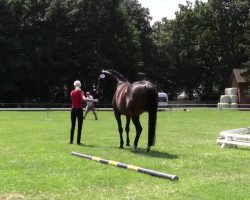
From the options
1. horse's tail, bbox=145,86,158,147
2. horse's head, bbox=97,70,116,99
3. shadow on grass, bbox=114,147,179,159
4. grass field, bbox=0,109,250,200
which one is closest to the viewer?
grass field, bbox=0,109,250,200

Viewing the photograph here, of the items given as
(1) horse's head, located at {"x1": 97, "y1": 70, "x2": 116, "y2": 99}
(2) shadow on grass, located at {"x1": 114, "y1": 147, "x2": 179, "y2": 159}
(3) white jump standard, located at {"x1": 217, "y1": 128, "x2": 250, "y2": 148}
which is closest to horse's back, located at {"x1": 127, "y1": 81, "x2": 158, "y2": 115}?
(2) shadow on grass, located at {"x1": 114, "y1": 147, "x2": 179, "y2": 159}

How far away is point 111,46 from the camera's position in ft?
220

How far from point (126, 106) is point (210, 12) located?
64.8 metres

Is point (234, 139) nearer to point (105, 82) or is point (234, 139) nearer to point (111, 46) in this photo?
point (105, 82)

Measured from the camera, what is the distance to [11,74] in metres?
61.0

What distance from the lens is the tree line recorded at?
6191 cm

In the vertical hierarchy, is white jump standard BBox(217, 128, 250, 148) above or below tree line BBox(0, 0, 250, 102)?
below

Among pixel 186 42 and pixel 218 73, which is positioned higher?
pixel 186 42

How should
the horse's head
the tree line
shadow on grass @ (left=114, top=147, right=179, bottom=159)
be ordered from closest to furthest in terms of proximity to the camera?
shadow on grass @ (left=114, top=147, right=179, bottom=159)
the horse's head
the tree line

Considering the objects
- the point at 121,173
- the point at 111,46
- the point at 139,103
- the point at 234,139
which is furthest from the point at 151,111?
the point at 111,46

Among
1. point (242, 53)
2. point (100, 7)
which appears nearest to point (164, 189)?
point (100, 7)

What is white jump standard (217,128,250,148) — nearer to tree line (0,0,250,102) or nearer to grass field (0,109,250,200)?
grass field (0,109,250,200)

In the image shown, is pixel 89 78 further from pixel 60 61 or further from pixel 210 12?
pixel 210 12

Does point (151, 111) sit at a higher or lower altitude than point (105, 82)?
lower
